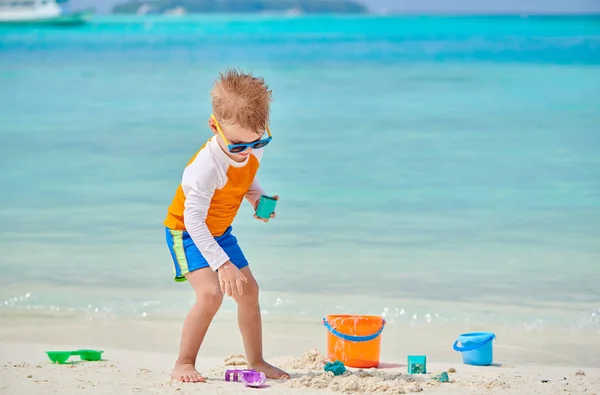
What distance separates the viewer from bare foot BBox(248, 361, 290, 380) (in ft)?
13.9

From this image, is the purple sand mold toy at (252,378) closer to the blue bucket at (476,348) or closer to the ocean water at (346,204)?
the blue bucket at (476,348)

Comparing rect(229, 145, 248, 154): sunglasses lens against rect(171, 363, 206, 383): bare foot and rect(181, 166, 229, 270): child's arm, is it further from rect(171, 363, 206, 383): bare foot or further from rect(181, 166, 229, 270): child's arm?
rect(171, 363, 206, 383): bare foot

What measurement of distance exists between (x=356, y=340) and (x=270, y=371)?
45 cm

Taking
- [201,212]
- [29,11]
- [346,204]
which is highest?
[29,11]

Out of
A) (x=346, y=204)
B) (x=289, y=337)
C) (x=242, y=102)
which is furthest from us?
(x=346, y=204)

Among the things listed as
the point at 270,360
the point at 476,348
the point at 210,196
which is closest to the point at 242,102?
the point at 210,196

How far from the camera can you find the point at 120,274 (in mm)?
6566

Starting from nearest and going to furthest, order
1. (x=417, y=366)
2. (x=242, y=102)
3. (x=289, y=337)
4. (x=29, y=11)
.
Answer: (x=242, y=102) → (x=417, y=366) → (x=289, y=337) → (x=29, y=11)

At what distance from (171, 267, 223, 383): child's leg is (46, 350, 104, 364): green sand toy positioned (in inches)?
23.9

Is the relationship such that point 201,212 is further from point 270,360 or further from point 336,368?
point 270,360

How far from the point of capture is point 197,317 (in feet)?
13.4

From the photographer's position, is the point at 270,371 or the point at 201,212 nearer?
the point at 201,212

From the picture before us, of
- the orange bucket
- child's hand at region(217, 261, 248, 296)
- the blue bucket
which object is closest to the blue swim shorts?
child's hand at region(217, 261, 248, 296)

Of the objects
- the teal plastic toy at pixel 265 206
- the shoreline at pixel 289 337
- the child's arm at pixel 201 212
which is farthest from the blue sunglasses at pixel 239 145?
the shoreline at pixel 289 337
